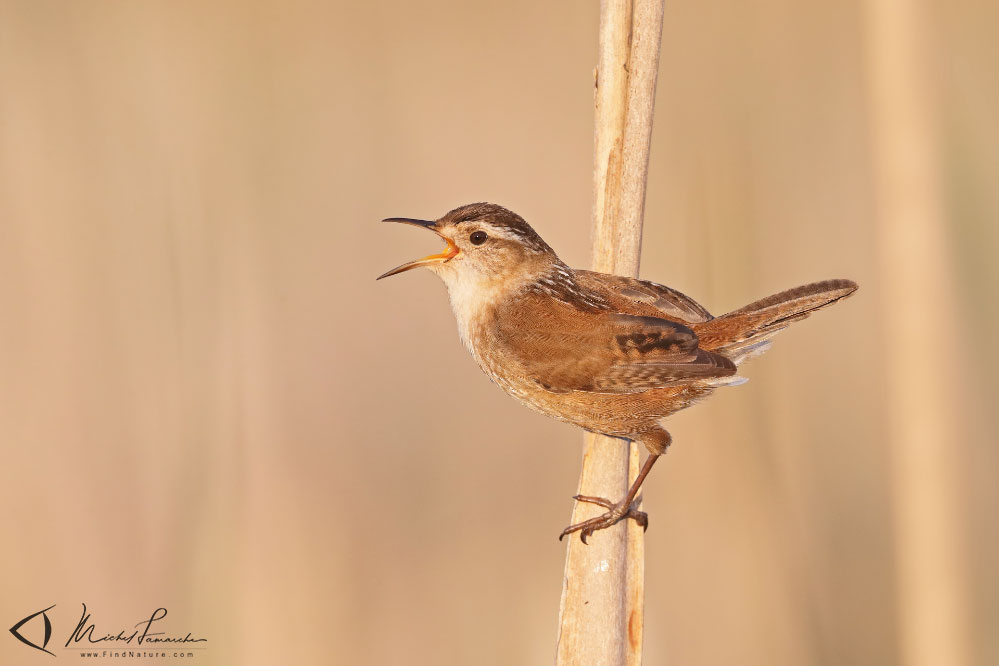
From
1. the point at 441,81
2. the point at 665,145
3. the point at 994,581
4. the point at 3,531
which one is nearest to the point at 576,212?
the point at 665,145

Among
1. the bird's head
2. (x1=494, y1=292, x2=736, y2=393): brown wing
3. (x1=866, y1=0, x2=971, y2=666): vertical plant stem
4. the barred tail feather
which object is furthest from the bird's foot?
(x1=866, y1=0, x2=971, y2=666): vertical plant stem

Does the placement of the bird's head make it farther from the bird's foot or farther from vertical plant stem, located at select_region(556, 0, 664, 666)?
the bird's foot

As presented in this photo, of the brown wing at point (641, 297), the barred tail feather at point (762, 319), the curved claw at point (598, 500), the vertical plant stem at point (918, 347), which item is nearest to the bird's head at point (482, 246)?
the brown wing at point (641, 297)

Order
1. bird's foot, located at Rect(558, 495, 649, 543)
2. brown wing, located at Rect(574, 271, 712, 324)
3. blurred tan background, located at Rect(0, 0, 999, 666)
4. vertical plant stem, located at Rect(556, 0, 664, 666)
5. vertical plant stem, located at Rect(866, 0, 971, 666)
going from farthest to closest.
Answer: blurred tan background, located at Rect(0, 0, 999, 666)
vertical plant stem, located at Rect(866, 0, 971, 666)
brown wing, located at Rect(574, 271, 712, 324)
bird's foot, located at Rect(558, 495, 649, 543)
vertical plant stem, located at Rect(556, 0, 664, 666)

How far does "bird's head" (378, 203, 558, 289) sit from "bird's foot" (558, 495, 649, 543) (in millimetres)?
621

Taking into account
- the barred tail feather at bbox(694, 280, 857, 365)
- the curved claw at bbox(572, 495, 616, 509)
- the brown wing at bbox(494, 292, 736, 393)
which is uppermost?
the barred tail feather at bbox(694, 280, 857, 365)

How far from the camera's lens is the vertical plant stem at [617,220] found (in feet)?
6.64

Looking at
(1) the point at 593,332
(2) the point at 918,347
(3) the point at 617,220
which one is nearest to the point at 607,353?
(1) the point at 593,332

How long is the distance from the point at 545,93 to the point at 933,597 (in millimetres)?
2672

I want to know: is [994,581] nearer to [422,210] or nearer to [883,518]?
[883,518]

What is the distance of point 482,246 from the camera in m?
2.42

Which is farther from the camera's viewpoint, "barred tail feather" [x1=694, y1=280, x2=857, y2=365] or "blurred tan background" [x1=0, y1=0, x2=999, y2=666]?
"blurred tan background" [x1=0, y1=0, x2=999, y2=666]

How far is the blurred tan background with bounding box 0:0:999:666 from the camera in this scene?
2.61 m

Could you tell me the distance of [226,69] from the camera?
3689mm
